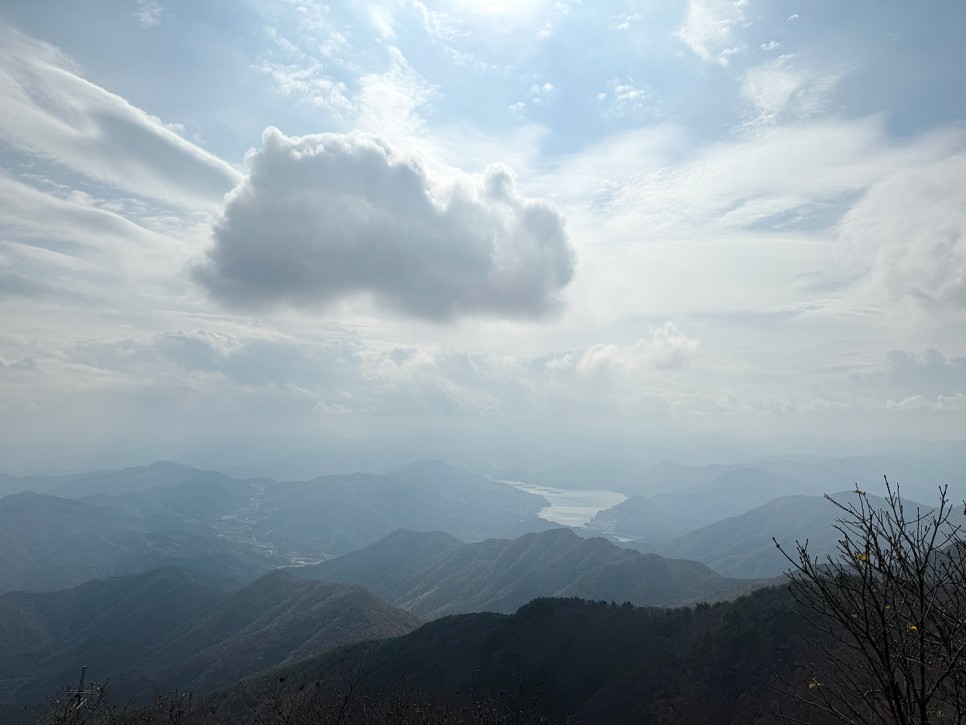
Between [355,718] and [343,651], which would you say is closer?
[355,718]

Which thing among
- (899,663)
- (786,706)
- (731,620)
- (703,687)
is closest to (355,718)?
(703,687)

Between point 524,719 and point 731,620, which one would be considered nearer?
point 524,719

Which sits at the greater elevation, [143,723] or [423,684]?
[143,723]

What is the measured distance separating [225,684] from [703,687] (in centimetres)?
17535

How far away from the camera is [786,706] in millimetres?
78375

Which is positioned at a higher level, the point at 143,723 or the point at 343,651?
the point at 143,723

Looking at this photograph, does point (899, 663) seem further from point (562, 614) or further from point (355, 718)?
point (562, 614)

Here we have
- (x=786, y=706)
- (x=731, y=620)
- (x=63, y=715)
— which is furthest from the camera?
(x=731, y=620)

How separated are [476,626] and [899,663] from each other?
150 metres

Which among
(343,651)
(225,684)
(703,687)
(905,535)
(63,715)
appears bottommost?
(225,684)

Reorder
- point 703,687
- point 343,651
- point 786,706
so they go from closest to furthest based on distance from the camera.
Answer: point 786,706 → point 703,687 → point 343,651

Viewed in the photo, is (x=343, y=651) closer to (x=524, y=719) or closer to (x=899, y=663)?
(x=524, y=719)

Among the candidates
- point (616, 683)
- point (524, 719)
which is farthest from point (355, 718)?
point (616, 683)

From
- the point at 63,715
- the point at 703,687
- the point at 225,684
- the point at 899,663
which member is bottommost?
the point at 225,684
